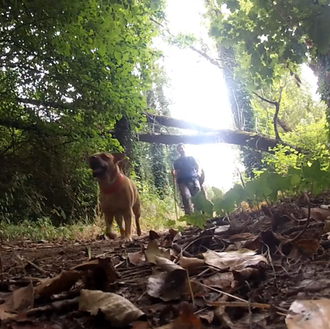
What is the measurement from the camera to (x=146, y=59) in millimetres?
7051

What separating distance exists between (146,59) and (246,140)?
7.80m

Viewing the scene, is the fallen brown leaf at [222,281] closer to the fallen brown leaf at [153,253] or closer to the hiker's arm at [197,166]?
the fallen brown leaf at [153,253]

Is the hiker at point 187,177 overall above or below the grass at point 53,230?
above

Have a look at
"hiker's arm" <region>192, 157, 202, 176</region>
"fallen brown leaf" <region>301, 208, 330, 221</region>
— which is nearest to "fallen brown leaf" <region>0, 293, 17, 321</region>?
"fallen brown leaf" <region>301, 208, 330, 221</region>

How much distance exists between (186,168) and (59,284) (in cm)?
794

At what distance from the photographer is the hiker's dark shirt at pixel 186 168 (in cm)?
920

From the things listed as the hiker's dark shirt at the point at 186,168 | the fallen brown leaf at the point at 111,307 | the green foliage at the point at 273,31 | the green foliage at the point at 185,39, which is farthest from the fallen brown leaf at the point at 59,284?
the green foliage at the point at 185,39

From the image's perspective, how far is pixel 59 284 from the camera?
4.42 feet

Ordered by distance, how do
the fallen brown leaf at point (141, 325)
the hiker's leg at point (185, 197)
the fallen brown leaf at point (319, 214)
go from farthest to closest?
1. the hiker's leg at point (185, 197)
2. the fallen brown leaf at point (319, 214)
3. the fallen brown leaf at point (141, 325)

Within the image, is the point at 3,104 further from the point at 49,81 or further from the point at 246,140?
the point at 246,140

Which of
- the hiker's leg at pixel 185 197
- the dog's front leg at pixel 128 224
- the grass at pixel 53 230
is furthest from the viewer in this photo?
the hiker's leg at pixel 185 197

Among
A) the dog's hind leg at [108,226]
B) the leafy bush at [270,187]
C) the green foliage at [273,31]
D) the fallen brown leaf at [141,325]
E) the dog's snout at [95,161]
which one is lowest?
the dog's hind leg at [108,226]

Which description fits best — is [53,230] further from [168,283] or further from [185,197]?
[168,283]

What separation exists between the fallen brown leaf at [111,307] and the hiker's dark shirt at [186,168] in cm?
804
